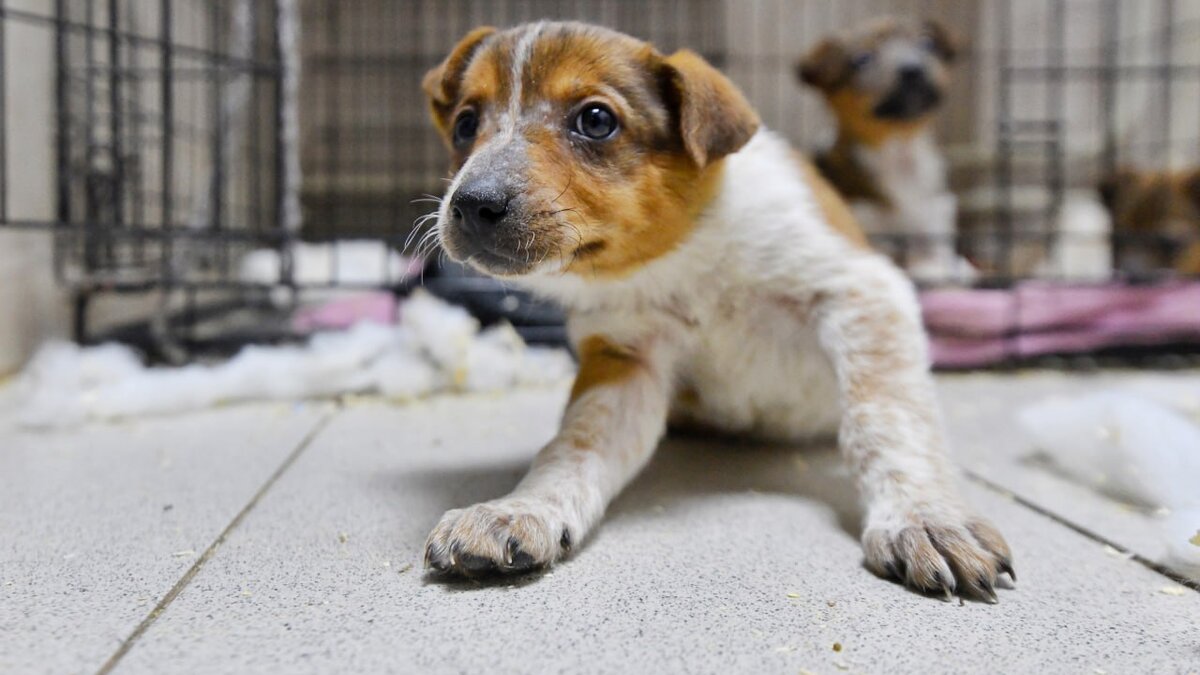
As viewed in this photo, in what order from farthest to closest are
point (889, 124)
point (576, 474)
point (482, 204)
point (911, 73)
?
1. point (889, 124)
2. point (911, 73)
3. point (576, 474)
4. point (482, 204)

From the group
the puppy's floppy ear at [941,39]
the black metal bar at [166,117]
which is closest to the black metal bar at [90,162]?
the black metal bar at [166,117]

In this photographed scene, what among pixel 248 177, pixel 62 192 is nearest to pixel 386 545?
pixel 62 192

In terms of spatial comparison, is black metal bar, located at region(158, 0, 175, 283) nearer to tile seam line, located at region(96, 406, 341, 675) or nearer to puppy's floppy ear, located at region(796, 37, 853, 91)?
tile seam line, located at region(96, 406, 341, 675)

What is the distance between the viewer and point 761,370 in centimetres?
186

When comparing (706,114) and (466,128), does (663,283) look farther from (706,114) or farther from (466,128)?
(466,128)

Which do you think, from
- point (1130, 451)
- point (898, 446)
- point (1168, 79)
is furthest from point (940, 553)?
point (1168, 79)

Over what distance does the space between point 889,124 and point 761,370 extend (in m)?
2.60

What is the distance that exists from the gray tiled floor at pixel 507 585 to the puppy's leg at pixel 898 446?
5cm

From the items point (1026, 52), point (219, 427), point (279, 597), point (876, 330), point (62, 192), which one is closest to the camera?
point (279, 597)

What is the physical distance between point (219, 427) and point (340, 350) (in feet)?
1.89

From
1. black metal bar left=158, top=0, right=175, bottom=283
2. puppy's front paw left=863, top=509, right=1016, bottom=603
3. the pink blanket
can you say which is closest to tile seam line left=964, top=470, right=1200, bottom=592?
puppy's front paw left=863, top=509, right=1016, bottom=603

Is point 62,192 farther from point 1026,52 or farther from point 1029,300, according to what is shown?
point 1026,52

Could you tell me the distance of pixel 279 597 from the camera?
3.90 feet

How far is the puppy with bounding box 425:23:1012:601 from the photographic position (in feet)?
4.49
